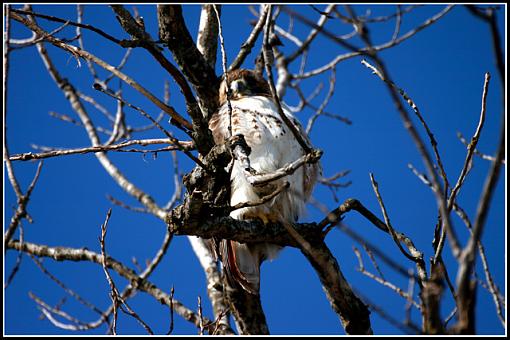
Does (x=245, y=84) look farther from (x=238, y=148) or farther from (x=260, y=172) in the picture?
(x=238, y=148)

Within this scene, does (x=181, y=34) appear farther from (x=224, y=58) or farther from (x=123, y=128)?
(x=123, y=128)

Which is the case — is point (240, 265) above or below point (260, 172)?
below

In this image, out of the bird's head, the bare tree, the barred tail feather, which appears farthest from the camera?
the bird's head

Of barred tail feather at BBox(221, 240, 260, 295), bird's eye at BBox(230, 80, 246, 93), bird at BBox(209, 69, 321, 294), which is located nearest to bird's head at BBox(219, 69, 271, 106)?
bird's eye at BBox(230, 80, 246, 93)

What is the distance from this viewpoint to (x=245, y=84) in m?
4.98

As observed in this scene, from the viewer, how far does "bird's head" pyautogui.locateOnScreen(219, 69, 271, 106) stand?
4930 millimetres

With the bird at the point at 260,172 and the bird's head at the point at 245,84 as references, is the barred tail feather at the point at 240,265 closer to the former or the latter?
the bird at the point at 260,172

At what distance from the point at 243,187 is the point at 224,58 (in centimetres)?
175

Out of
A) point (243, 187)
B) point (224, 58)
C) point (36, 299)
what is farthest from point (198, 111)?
point (36, 299)

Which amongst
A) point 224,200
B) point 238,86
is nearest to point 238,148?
point 224,200

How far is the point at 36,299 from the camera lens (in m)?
5.18

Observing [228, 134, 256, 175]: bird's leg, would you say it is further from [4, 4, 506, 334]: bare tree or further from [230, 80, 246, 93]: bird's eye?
[230, 80, 246, 93]: bird's eye

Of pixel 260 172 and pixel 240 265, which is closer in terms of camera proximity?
pixel 260 172

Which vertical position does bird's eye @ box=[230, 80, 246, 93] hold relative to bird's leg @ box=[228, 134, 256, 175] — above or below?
above
